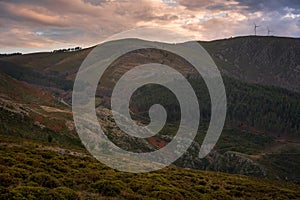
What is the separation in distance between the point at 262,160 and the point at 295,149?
49.8 metres

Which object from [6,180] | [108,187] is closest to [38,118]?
[108,187]

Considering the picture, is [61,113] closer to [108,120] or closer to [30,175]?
[108,120]

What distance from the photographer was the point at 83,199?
2259cm

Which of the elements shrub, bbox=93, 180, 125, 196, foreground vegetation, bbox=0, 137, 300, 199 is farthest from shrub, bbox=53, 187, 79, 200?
shrub, bbox=93, 180, 125, 196

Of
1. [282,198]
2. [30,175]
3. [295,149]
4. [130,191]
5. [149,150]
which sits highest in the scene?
[30,175]

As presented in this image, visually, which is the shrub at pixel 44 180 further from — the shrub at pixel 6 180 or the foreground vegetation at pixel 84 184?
the shrub at pixel 6 180

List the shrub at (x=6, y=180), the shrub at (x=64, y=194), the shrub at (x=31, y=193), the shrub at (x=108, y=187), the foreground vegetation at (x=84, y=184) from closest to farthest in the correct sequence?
the shrub at (x=31, y=193), the shrub at (x=64, y=194), the shrub at (x=6, y=180), the foreground vegetation at (x=84, y=184), the shrub at (x=108, y=187)

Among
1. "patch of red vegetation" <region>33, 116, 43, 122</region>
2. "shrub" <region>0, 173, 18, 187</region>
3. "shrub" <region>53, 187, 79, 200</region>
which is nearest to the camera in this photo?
"shrub" <region>53, 187, 79, 200</region>

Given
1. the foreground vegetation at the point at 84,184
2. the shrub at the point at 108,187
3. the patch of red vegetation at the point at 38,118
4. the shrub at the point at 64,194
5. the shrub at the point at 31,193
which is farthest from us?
the patch of red vegetation at the point at 38,118

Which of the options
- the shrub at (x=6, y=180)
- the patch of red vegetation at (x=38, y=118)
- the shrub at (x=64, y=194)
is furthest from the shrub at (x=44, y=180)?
the patch of red vegetation at (x=38, y=118)

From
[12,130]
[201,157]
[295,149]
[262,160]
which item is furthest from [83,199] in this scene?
[295,149]

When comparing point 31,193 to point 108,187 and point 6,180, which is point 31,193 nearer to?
point 6,180

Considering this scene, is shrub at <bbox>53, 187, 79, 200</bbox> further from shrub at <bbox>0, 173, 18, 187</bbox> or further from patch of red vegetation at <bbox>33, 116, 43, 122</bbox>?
patch of red vegetation at <bbox>33, 116, 43, 122</bbox>

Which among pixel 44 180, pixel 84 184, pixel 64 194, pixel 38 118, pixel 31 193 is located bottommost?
pixel 84 184
